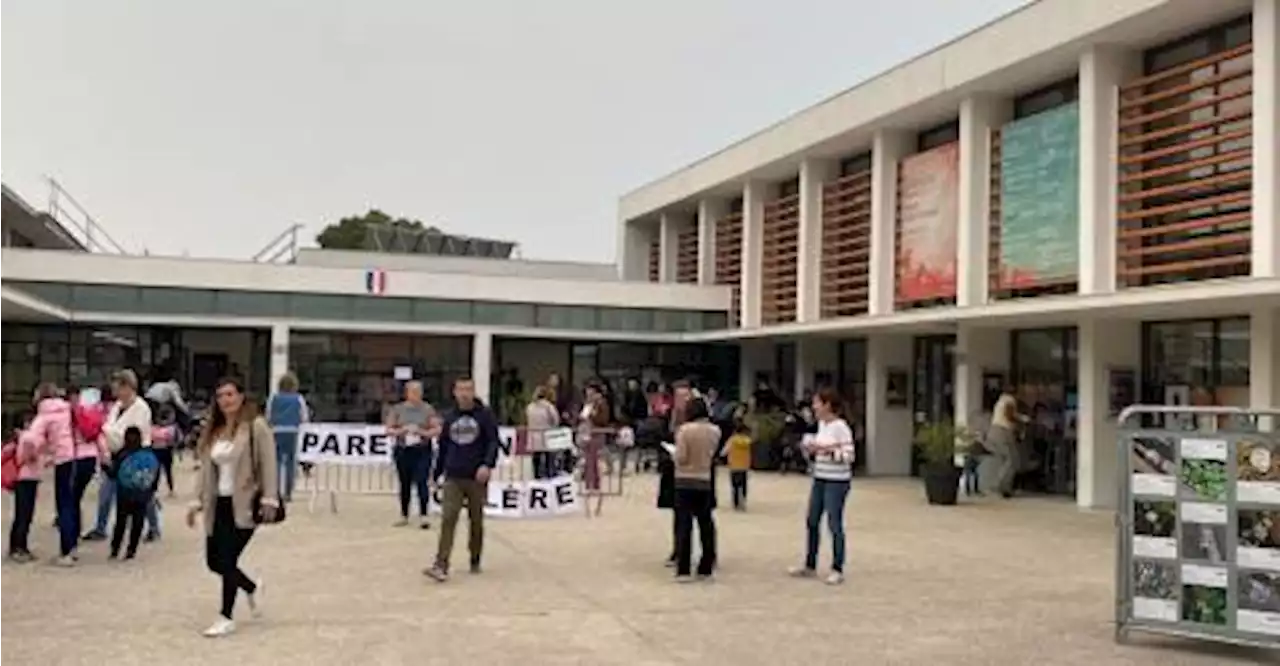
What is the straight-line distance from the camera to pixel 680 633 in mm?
8859

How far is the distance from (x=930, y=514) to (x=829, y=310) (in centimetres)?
1013

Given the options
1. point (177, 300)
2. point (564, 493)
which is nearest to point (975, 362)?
point (564, 493)

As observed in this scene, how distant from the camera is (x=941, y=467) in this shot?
19172 millimetres

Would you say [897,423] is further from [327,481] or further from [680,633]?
[680,633]

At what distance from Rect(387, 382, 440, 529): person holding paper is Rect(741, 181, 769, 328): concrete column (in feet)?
54.5

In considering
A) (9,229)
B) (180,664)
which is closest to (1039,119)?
(180,664)

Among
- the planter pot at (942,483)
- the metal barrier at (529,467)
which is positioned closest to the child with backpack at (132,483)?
the metal barrier at (529,467)

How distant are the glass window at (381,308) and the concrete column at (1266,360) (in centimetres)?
1983

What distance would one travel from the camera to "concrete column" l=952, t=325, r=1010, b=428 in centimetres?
2264

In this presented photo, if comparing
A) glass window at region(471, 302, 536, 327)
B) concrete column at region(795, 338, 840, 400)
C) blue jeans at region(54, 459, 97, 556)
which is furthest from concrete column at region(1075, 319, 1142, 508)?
glass window at region(471, 302, 536, 327)

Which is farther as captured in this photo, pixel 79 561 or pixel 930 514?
pixel 930 514

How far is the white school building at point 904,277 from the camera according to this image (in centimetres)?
1695

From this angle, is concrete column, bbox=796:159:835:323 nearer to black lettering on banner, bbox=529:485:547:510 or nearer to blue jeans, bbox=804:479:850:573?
black lettering on banner, bbox=529:485:547:510

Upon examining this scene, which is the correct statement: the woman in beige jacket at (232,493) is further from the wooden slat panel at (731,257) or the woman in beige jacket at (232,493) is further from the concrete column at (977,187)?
the wooden slat panel at (731,257)
